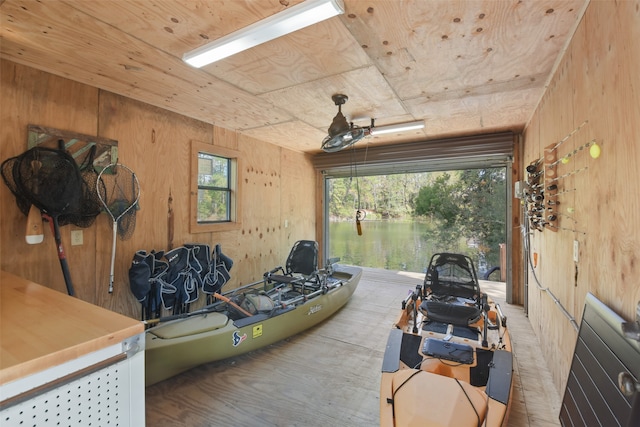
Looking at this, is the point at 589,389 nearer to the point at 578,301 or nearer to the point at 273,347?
the point at 578,301

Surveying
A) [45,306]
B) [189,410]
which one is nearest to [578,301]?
[189,410]

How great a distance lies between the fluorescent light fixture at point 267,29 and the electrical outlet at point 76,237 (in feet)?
5.78

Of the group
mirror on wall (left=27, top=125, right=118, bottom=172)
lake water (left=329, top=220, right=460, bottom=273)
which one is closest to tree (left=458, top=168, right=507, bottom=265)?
lake water (left=329, top=220, right=460, bottom=273)

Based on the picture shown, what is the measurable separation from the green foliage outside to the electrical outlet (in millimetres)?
4231

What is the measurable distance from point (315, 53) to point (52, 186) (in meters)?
2.20

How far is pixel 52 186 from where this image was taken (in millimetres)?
2037

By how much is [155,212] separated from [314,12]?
2566 mm

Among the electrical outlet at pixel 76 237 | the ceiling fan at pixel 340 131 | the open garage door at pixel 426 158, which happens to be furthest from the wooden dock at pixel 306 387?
the open garage door at pixel 426 158

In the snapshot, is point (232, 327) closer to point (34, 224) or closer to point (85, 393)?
point (85, 393)

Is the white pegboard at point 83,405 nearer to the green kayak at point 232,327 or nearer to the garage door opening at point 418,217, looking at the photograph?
the green kayak at point 232,327

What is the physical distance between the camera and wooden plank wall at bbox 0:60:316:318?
206 centimetres

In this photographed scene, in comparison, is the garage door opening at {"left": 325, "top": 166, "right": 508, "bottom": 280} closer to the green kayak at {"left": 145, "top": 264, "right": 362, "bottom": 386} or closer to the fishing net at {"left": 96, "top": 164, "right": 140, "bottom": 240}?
the green kayak at {"left": 145, "top": 264, "right": 362, "bottom": 386}

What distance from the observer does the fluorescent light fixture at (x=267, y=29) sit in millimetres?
1416

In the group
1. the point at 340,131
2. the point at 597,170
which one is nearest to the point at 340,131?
the point at 340,131
